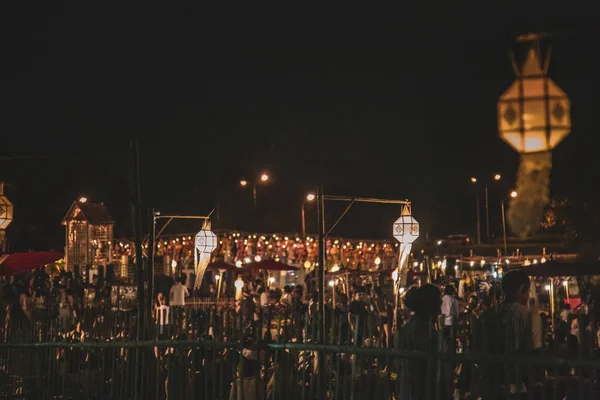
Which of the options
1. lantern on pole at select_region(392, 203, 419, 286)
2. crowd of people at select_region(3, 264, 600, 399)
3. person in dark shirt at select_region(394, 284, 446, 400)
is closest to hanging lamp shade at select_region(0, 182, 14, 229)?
crowd of people at select_region(3, 264, 600, 399)

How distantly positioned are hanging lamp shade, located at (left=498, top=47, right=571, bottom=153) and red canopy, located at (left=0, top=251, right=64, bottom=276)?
957 cm

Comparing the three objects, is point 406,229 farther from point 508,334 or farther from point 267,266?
point 508,334

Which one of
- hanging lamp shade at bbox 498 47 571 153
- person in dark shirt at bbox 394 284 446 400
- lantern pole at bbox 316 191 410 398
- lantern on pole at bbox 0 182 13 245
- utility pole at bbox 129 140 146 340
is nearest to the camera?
person in dark shirt at bbox 394 284 446 400

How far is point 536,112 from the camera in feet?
27.7

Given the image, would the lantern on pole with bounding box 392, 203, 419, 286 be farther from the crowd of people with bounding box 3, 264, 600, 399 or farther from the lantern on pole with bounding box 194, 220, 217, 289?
the crowd of people with bounding box 3, 264, 600, 399

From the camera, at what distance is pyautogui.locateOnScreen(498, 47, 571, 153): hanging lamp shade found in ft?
27.6

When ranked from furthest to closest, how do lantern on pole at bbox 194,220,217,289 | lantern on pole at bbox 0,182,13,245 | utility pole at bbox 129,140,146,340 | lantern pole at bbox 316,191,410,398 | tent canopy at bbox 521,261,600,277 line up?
lantern on pole at bbox 194,220,217,289
tent canopy at bbox 521,261,600,277
lantern on pole at bbox 0,182,13,245
utility pole at bbox 129,140,146,340
lantern pole at bbox 316,191,410,398

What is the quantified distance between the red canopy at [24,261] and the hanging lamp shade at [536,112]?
9.57m

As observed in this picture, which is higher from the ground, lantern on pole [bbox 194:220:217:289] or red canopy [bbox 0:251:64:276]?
lantern on pole [bbox 194:220:217:289]

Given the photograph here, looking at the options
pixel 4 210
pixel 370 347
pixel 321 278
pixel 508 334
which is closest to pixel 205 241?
pixel 4 210

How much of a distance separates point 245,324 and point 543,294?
25.2 meters

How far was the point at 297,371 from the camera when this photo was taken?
8.71 metres

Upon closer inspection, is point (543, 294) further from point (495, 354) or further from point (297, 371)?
point (495, 354)

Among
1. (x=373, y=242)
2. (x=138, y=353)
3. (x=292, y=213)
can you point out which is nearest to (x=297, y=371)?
(x=138, y=353)
